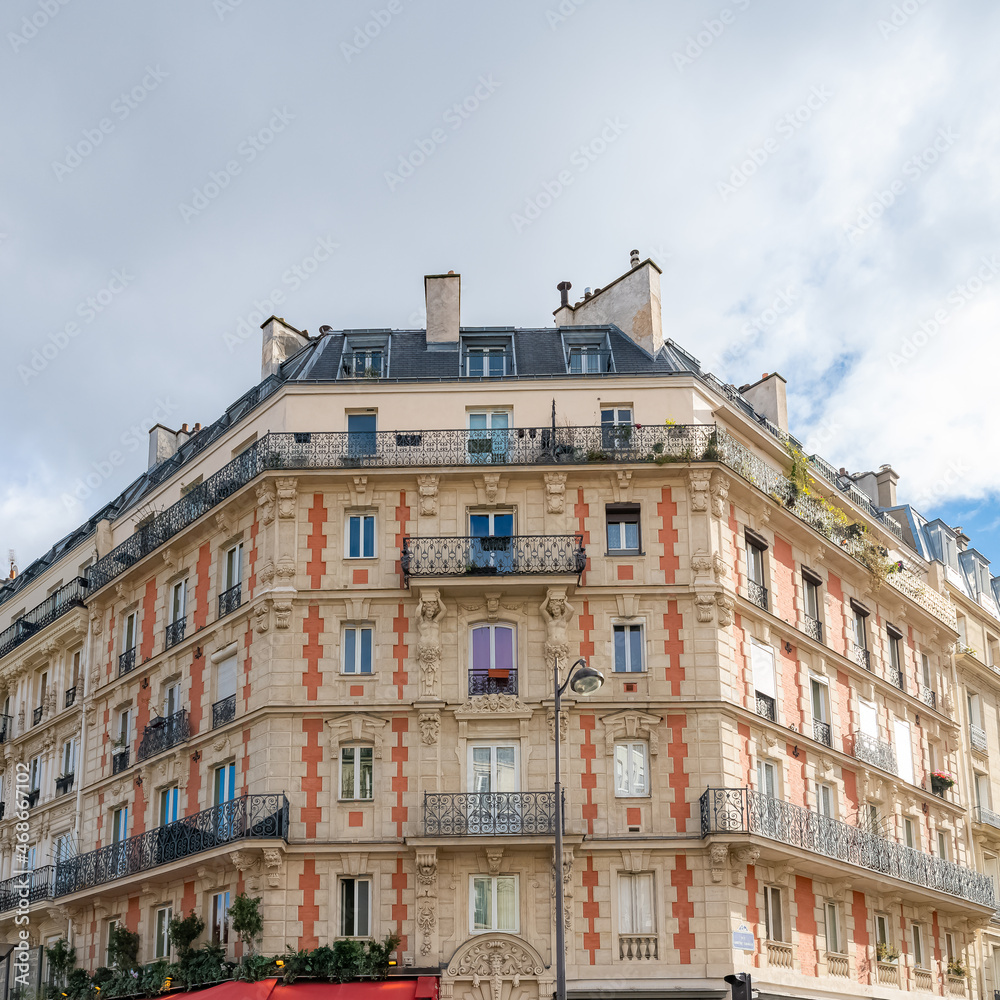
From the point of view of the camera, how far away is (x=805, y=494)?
3030 centimetres

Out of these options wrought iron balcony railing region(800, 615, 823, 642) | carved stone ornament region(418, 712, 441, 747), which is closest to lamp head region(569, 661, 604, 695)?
carved stone ornament region(418, 712, 441, 747)

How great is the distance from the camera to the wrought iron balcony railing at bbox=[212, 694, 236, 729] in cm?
2715

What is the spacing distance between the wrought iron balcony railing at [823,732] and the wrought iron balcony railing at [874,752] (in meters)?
0.98

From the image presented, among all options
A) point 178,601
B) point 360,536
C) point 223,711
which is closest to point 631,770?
point 360,536

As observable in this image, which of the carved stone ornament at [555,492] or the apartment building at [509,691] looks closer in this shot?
Answer: the apartment building at [509,691]

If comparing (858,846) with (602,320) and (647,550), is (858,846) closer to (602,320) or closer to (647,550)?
(647,550)

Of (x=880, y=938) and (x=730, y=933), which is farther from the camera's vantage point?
(x=880, y=938)

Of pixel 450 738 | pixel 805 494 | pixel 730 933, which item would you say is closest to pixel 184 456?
pixel 450 738

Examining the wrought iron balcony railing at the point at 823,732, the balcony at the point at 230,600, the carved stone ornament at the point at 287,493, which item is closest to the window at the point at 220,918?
the balcony at the point at 230,600

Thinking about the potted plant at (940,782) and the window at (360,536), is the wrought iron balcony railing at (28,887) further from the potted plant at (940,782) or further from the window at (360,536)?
the potted plant at (940,782)

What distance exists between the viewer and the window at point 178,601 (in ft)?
97.9

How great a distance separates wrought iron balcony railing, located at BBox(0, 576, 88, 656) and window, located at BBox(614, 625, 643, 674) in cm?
1379

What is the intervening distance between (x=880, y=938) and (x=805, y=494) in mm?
9202

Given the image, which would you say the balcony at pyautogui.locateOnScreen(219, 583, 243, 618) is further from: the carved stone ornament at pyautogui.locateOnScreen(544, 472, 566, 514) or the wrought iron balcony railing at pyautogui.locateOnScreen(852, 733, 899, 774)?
the wrought iron balcony railing at pyautogui.locateOnScreen(852, 733, 899, 774)
